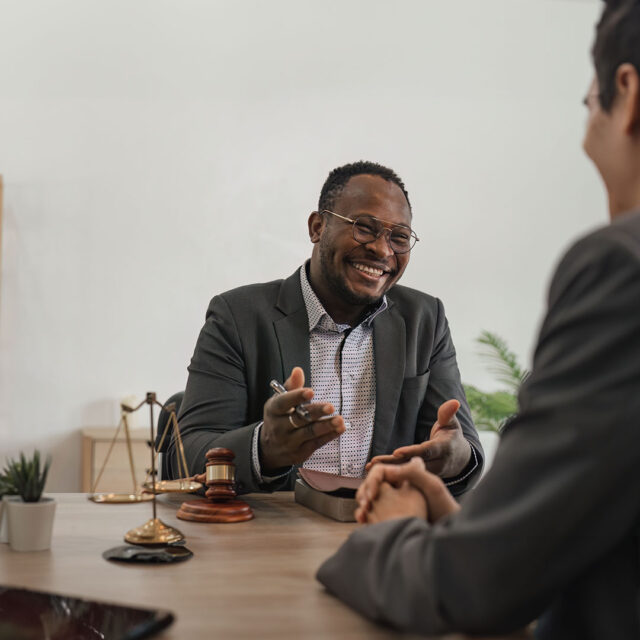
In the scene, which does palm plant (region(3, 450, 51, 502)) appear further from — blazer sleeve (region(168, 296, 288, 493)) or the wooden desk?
blazer sleeve (region(168, 296, 288, 493))

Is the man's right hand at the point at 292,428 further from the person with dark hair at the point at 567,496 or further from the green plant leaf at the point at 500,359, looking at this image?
the green plant leaf at the point at 500,359

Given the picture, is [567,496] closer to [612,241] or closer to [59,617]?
[612,241]

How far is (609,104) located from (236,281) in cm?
438

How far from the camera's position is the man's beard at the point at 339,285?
2.76 metres

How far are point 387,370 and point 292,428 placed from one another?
82 cm

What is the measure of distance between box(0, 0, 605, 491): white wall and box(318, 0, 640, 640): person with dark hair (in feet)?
14.5

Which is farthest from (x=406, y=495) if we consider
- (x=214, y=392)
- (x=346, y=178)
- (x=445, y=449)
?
(x=346, y=178)

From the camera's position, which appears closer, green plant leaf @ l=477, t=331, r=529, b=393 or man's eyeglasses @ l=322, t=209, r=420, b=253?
man's eyeglasses @ l=322, t=209, r=420, b=253

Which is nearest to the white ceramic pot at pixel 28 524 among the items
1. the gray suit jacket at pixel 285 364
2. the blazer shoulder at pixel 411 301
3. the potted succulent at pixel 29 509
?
the potted succulent at pixel 29 509

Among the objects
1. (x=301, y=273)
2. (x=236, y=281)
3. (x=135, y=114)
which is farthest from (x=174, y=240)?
(x=301, y=273)

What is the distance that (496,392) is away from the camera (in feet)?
18.1

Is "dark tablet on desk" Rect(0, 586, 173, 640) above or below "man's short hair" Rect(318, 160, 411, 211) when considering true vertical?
below

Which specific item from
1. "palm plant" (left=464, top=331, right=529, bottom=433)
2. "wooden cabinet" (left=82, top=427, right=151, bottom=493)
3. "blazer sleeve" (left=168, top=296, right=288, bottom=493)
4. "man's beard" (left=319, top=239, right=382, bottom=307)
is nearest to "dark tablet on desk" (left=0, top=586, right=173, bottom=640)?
"blazer sleeve" (left=168, top=296, right=288, bottom=493)

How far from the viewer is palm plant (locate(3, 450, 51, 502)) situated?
4.79 ft
